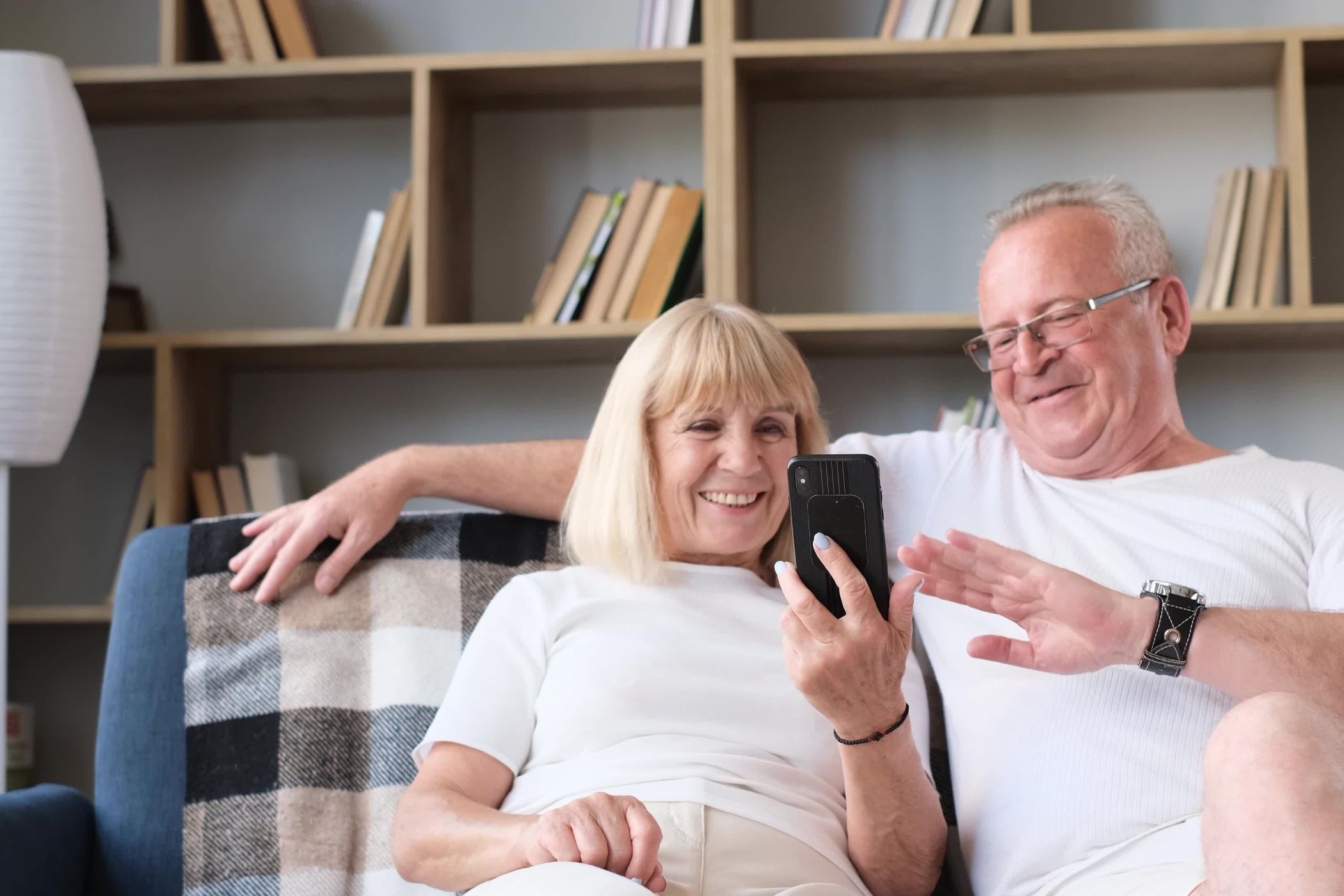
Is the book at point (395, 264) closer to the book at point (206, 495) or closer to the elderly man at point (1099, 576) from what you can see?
the book at point (206, 495)

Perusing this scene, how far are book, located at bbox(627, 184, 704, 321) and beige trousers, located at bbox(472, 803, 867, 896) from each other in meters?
1.23

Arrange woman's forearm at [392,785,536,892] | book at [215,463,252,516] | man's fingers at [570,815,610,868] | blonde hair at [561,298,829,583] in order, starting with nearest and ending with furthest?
man's fingers at [570,815,610,868], woman's forearm at [392,785,536,892], blonde hair at [561,298,829,583], book at [215,463,252,516]

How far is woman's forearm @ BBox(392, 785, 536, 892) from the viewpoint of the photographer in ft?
3.78

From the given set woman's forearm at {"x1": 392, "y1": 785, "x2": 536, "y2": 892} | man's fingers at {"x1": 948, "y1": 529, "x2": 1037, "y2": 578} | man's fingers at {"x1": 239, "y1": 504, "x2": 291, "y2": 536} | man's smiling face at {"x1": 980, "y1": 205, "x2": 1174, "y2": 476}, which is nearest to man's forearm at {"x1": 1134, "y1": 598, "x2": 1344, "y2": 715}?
man's fingers at {"x1": 948, "y1": 529, "x2": 1037, "y2": 578}

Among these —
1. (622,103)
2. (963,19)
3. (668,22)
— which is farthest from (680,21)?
(963,19)

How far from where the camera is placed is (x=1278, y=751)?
870 millimetres

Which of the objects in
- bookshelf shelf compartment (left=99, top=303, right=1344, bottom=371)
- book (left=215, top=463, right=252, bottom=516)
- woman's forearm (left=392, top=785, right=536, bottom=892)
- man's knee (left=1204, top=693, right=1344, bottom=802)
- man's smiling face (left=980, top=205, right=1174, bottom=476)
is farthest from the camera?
book (left=215, top=463, right=252, bottom=516)

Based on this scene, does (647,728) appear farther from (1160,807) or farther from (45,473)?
(45,473)

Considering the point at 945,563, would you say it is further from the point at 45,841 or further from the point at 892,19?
the point at 892,19

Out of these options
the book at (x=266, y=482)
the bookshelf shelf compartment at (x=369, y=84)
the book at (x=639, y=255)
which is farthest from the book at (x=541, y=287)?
the book at (x=266, y=482)

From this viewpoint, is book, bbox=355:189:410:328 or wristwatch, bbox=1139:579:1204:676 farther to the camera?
book, bbox=355:189:410:328

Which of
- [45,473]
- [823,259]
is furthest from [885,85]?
[45,473]

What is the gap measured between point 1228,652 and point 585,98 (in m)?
1.75

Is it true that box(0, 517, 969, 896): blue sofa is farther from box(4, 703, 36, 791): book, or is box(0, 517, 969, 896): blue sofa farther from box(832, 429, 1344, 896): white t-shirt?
box(4, 703, 36, 791): book
